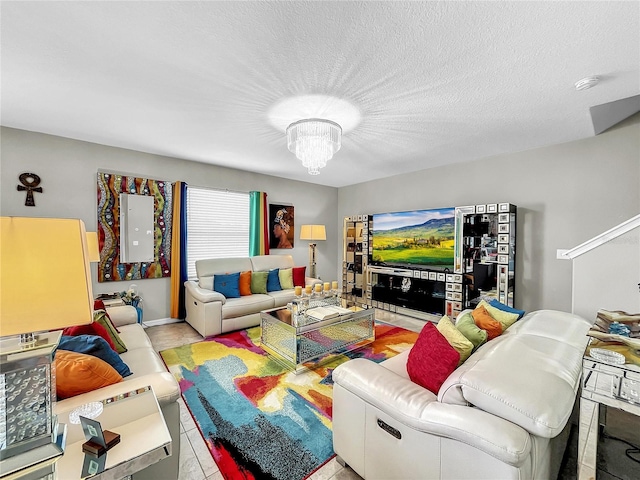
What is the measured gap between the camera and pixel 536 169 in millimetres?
3609

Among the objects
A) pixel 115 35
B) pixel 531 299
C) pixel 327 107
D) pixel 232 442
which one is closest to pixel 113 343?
pixel 232 442

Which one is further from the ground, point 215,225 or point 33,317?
point 215,225

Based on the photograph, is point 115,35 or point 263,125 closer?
point 115,35

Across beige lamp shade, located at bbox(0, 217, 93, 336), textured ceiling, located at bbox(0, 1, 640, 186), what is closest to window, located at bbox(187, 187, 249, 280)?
textured ceiling, located at bbox(0, 1, 640, 186)

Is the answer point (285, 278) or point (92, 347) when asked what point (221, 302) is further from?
point (92, 347)

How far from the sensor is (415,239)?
4648 millimetres

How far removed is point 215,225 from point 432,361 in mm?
4158

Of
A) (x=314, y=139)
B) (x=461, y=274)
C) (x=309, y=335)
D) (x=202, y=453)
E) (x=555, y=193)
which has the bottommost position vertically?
(x=202, y=453)

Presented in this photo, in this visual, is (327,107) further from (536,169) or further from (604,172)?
(604,172)

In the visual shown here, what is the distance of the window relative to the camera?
14.6ft

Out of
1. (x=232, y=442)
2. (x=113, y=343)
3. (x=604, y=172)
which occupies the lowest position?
(x=232, y=442)

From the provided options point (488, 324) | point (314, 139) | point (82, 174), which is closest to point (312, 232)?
point (314, 139)

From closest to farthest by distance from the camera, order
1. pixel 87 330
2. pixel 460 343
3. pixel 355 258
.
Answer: pixel 460 343, pixel 87 330, pixel 355 258

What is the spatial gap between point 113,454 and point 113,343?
4.48ft
